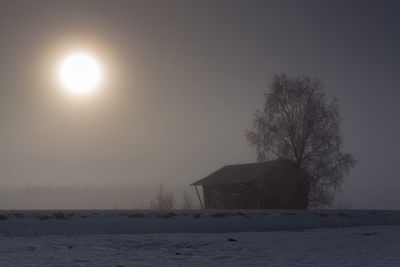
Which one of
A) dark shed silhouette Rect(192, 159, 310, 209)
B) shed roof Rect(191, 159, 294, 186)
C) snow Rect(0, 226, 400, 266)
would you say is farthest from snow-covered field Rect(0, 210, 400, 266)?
shed roof Rect(191, 159, 294, 186)

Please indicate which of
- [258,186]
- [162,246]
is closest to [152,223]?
[162,246]

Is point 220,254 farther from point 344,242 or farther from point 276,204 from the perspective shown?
point 276,204

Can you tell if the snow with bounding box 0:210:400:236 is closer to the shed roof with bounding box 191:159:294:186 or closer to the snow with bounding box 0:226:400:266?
the snow with bounding box 0:226:400:266

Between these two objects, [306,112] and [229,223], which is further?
[306,112]

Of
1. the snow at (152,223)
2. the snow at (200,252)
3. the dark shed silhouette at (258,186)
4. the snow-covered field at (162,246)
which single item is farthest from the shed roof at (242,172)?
the snow at (200,252)

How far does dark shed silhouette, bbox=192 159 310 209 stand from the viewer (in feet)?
151

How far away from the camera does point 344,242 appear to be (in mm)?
17359

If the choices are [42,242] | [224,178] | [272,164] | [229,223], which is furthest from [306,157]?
[42,242]

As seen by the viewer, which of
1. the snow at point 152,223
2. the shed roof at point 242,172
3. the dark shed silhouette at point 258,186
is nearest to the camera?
the snow at point 152,223

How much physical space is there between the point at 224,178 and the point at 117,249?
143ft

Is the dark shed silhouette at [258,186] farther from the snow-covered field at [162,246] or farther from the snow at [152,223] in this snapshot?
the snow-covered field at [162,246]

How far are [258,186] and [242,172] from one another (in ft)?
32.7

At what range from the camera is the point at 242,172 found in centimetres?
5734

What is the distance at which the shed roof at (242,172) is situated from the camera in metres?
46.6
